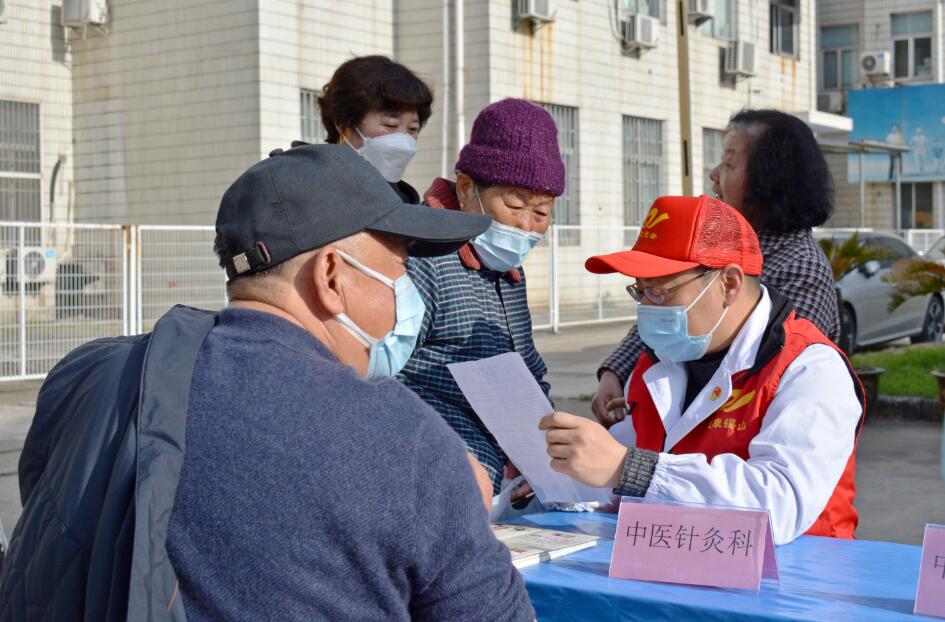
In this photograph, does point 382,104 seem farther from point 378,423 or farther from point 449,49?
point 449,49

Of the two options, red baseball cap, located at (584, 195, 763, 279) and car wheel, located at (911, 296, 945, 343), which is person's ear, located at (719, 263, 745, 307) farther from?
car wheel, located at (911, 296, 945, 343)

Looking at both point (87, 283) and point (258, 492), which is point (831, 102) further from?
point (258, 492)

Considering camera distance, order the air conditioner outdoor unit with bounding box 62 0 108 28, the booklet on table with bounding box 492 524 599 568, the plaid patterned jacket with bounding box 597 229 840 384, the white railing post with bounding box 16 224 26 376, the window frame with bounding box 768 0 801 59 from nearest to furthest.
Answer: the booklet on table with bounding box 492 524 599 568 < the plaid patterned jacket with bounding box 597 229 840 384 < the white railing post with bounding box 16 224 26 376 < the air conditioner outdoor unit with bounding box 62 0 108 28 < the window frame with bounding box 768 0 801 59

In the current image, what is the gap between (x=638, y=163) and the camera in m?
20.7

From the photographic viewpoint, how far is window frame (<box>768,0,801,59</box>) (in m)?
25.6

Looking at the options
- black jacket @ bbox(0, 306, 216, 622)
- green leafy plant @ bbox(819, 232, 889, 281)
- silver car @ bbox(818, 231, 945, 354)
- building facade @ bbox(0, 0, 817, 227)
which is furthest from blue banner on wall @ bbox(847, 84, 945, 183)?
black jacket @ bbox(0, 306, 216, 622)

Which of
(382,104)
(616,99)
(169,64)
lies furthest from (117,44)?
(382,104)

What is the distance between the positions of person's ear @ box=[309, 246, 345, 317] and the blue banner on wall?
29950 mm

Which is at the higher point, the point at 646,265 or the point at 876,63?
the point at 876,63

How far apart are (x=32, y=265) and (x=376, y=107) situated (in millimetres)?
7599

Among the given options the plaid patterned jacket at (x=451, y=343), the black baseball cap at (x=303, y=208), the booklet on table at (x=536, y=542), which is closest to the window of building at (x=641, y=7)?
the plaid patterned jacket at (x=451, y=343)

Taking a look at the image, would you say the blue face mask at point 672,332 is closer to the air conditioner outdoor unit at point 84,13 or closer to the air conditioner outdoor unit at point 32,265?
the air conditioner outdoor unit at point 32,265

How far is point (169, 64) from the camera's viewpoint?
51.0ft

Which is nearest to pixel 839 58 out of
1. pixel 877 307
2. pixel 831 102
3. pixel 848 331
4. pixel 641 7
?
pixel 831 102
